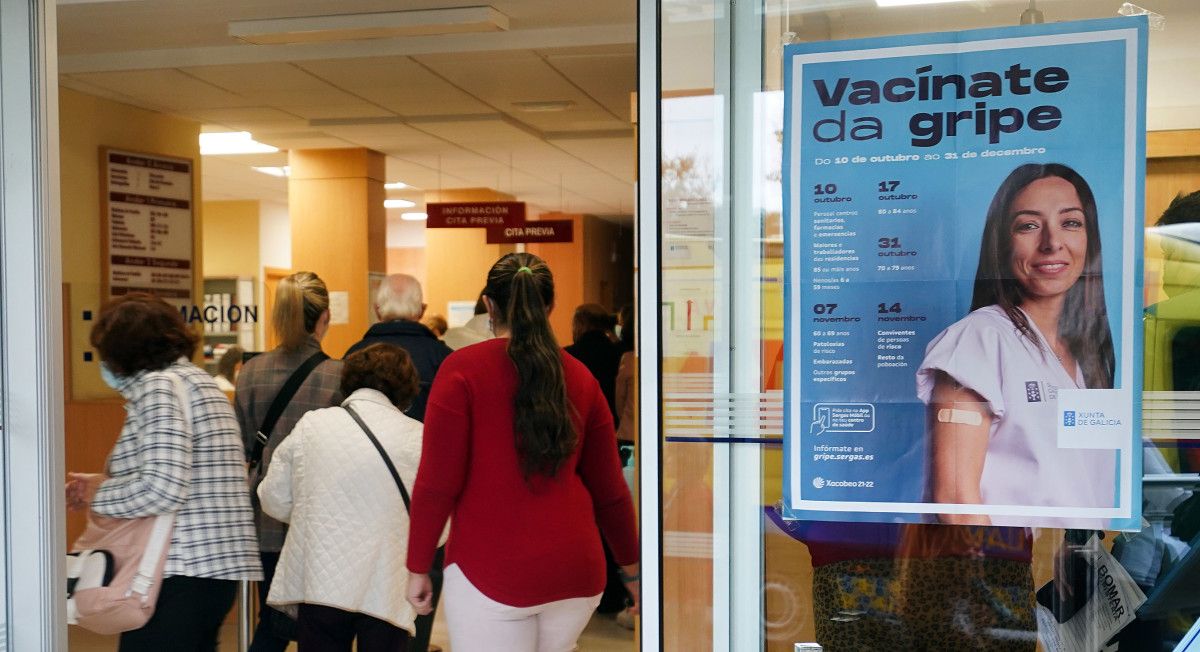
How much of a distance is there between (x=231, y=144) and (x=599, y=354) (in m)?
4.52

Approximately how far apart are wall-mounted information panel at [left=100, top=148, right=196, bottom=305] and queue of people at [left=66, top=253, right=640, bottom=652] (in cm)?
365

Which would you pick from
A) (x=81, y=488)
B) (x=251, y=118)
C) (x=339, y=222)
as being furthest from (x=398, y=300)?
(x=339, y=222)

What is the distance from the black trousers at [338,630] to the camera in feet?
10.8

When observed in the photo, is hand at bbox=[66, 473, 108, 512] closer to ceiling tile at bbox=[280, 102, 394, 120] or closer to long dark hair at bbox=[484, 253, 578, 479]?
long dark hair at bbox=[484, 253, 578, 479]

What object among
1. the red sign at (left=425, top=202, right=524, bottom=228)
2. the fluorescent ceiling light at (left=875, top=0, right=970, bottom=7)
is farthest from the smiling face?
the red sign at (left=425, top=202, right=524, bottom=228)

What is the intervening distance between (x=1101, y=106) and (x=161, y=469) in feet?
7.34

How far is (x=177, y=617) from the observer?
2854 millimetres

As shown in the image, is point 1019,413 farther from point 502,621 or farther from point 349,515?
point 349,515

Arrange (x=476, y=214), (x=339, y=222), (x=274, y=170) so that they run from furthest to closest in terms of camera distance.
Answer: (x=274, y=170)
(x=476, y=214)
(x=339, y=222)

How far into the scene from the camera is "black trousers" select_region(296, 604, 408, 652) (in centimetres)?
329

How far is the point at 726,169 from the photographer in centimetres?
215

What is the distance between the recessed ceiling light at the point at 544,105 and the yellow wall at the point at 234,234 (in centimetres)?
711

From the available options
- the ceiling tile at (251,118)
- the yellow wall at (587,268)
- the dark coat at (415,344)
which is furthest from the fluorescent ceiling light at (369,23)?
the yellow wall at (587,268)

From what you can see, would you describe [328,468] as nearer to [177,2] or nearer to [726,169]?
[726,169]
